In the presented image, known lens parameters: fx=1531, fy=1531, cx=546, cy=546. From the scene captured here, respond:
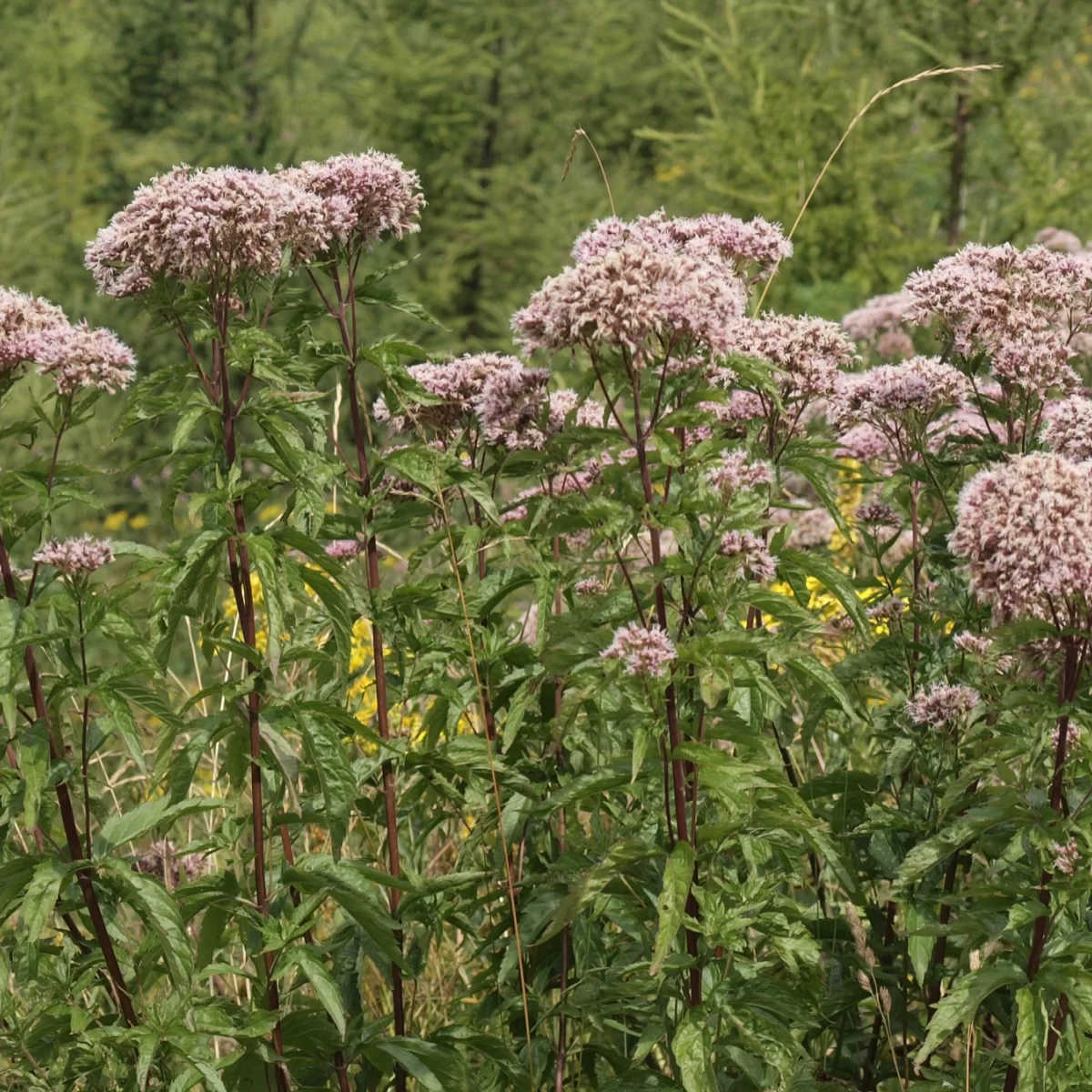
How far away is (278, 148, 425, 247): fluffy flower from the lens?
10.8 ft

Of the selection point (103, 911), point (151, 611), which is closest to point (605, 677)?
point (151, 611)

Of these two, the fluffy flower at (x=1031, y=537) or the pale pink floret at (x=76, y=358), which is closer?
the fluffy flower at (x=1031, y=537)

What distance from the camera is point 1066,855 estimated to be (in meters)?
2.76

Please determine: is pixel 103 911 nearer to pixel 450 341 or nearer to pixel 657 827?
pixel 657 827

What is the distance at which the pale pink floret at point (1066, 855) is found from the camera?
274 centimetres

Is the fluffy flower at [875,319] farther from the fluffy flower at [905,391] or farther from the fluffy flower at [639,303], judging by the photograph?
the fluffy flower at [639,303]

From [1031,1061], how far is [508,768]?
1195 millimetres

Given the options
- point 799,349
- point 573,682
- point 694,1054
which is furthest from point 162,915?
point 799,349

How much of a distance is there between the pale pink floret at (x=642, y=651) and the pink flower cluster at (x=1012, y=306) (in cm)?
117

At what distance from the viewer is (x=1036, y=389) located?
341 cm

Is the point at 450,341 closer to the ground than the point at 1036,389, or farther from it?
closer to the ground

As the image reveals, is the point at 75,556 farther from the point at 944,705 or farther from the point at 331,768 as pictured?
the point at 944,705

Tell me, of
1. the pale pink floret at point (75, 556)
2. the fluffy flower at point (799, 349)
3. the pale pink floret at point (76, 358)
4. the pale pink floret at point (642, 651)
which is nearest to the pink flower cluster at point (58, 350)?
the pale pink floret at point (76, 358)

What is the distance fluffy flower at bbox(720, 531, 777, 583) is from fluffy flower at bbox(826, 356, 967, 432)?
0.70 meters
